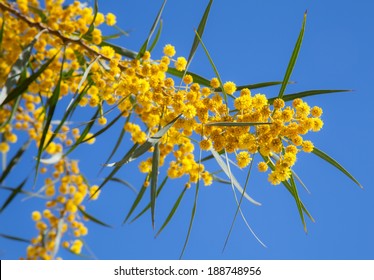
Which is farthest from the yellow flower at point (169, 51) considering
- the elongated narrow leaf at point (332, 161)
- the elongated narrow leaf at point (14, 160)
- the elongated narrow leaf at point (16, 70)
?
the elongated narrow leaf at point (14, 160)

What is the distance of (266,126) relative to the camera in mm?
1600

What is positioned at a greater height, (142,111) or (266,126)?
(142,111)

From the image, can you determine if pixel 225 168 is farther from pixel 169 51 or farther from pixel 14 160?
pixel 14 160

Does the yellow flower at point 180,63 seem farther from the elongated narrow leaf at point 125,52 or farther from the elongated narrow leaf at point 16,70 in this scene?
the elongated narrow leaf at point 16,70

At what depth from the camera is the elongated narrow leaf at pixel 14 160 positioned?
314 centimetres

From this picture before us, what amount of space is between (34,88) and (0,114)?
0.79 metres

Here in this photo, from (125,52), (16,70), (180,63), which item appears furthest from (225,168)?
(16,70)

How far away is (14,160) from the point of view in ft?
10.9

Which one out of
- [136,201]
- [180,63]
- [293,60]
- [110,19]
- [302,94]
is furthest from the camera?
[110,19]

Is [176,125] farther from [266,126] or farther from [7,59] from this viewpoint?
[7,59]

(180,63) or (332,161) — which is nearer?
(332,161)

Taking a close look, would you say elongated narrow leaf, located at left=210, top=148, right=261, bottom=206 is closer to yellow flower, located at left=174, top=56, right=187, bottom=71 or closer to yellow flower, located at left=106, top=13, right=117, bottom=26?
yellow flower, located at left=174, top=56, right=187, bottom=71

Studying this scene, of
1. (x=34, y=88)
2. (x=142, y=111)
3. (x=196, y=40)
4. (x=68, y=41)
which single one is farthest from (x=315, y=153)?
(x=34, y=88)

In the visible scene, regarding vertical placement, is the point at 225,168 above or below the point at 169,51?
below
